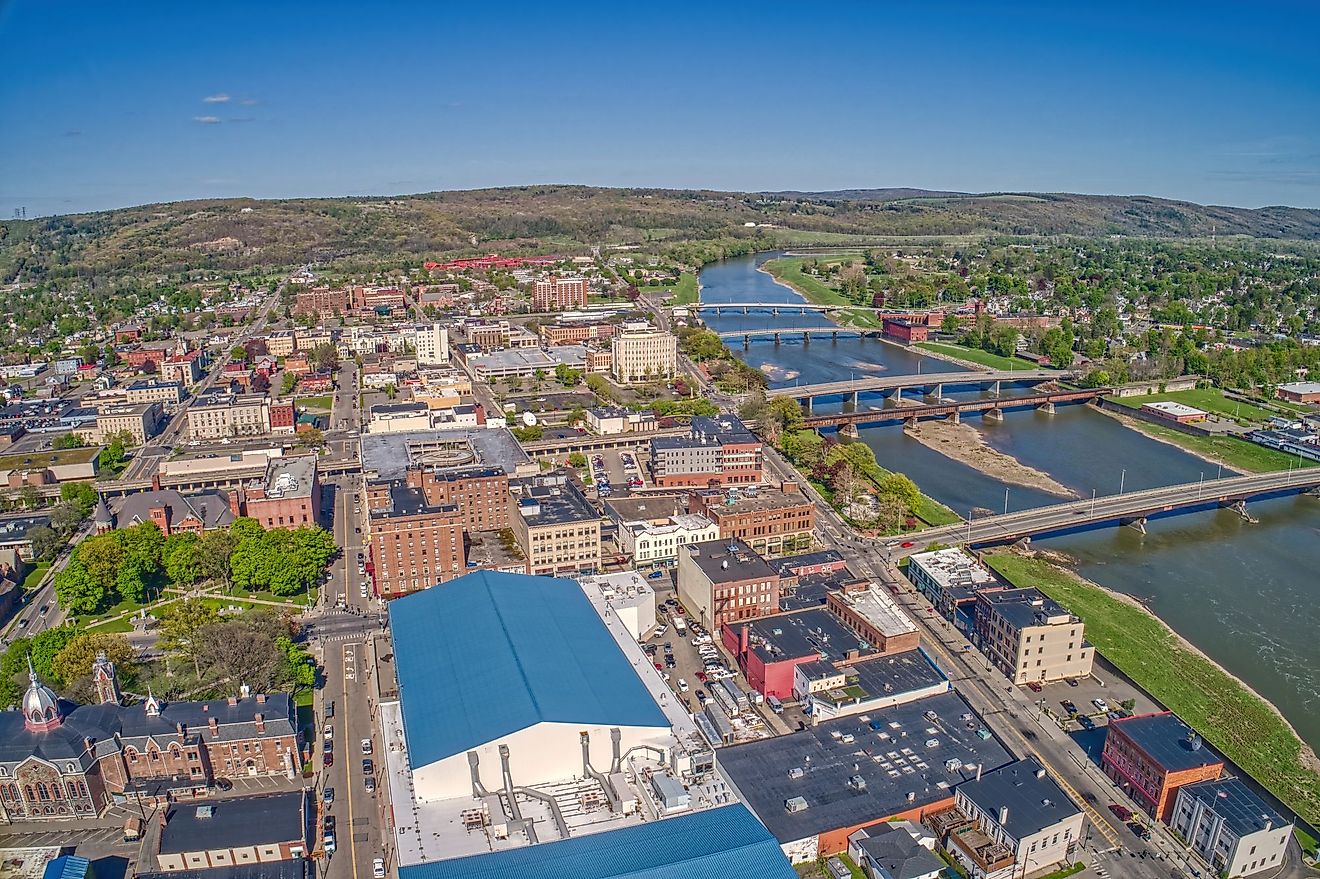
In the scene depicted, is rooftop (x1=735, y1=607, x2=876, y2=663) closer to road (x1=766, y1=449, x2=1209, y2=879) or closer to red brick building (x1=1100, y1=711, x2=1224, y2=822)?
road (x1=766, y1=449, x2=1209, y2=879)

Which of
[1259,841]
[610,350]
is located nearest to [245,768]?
[1259,841]

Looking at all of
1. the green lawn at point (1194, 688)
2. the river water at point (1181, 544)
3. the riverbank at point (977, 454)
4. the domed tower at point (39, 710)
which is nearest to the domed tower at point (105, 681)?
the domed tower at point (39, 710)

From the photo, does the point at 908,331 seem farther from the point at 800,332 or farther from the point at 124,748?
the point at 124,748

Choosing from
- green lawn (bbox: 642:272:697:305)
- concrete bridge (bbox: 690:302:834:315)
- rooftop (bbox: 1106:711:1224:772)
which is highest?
green lawn (bbox: 642:272:697:305)

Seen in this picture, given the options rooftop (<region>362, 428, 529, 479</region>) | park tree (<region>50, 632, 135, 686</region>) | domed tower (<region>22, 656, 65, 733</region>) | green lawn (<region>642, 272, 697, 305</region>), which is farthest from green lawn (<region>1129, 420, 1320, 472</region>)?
green lawn (<region>642, 272, 697, 305</region>)

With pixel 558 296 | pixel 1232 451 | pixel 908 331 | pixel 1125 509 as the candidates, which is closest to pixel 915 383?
pixel 1232 451

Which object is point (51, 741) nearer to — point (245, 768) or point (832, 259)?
point (245, 768)
